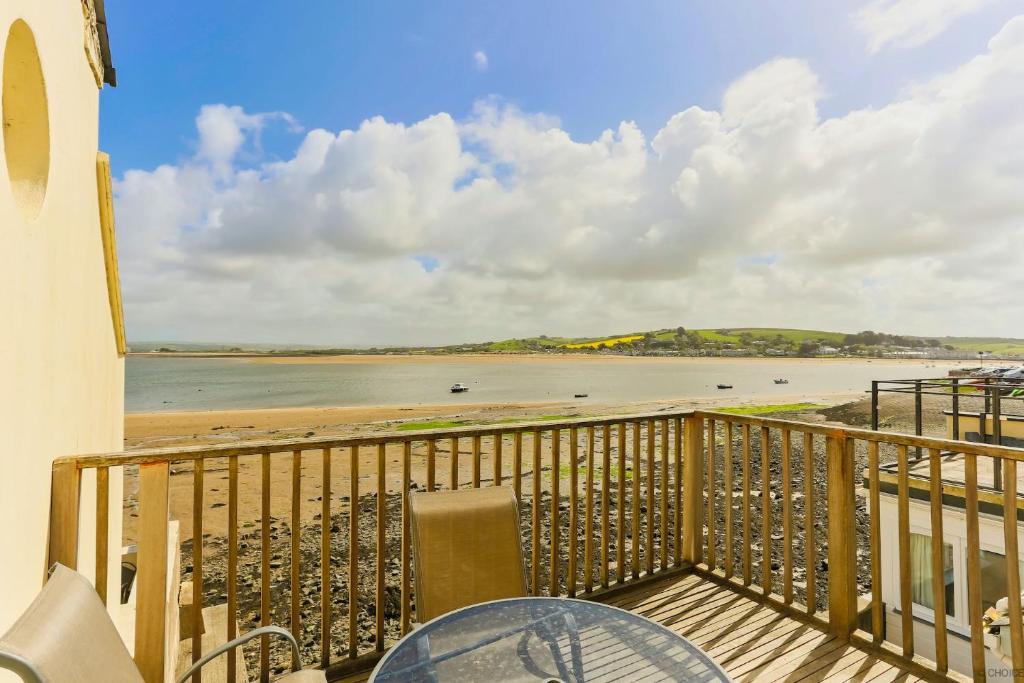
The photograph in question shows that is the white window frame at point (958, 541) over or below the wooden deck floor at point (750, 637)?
below

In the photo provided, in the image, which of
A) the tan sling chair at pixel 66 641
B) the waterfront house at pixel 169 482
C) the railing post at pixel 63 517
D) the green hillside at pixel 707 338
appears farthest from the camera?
the green hillside at pixel 707 338

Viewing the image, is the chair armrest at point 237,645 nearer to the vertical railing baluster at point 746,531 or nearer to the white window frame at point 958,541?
the vertical railing baluster at point 746,531

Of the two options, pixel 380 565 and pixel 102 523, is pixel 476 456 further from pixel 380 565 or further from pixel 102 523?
pixel 102 523

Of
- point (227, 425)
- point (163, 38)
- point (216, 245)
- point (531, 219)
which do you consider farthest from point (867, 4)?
point (216, 245)

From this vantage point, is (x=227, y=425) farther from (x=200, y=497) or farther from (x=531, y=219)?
(x=531, y=219)

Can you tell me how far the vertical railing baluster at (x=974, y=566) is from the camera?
1.96 metres

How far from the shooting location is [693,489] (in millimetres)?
3371

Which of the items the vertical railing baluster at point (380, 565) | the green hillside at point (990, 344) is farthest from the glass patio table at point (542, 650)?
the green hillside at point (990, 344)

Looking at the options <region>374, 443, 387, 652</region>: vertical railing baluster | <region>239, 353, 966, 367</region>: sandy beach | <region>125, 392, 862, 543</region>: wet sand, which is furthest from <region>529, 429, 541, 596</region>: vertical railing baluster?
<region>239, 353, 966, 367</region>: sandy beach

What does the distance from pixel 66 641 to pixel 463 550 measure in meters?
1.29

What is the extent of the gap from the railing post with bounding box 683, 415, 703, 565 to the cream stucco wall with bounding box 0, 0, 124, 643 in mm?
3287

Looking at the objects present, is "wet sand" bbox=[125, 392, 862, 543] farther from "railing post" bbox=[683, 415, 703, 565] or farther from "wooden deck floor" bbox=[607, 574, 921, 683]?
"wooden deck floor" bbox=[607, 574, 921, 683]

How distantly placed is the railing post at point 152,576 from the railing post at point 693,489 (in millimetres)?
2958

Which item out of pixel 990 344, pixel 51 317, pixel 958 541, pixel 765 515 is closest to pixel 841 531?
pixel 765 515
